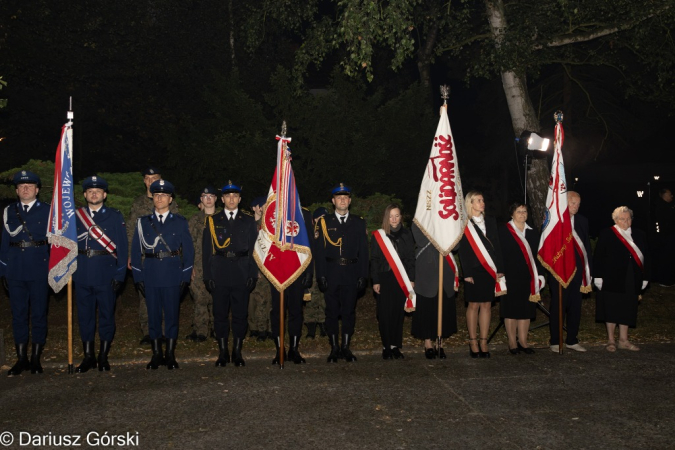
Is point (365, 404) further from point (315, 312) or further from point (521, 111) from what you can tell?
point (521, 111)

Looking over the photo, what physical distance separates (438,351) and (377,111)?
8210 mm

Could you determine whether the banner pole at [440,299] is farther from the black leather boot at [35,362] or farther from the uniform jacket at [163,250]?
the black leather boot at [35,362]

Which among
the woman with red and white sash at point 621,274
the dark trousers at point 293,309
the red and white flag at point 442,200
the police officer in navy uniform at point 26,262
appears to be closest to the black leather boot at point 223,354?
the dark trousers at point 293,309

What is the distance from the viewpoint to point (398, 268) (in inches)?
312

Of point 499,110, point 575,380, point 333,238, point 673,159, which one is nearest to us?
point 575,380

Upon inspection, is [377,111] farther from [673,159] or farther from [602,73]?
[602,73]

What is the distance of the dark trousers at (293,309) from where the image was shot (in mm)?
7941

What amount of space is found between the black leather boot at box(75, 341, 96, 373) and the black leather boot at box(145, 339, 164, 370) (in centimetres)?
56

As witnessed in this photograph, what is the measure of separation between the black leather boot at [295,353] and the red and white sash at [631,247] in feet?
13.0

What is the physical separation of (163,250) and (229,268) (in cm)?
74

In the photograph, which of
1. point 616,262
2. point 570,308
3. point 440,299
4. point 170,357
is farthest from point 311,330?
point 616,262

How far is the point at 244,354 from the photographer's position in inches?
321

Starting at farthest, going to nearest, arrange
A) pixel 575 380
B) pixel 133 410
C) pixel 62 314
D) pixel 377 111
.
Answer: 1. pixel 377 111
2. pixel 62 314
3. pixel 575 380
4. pixel 133 410

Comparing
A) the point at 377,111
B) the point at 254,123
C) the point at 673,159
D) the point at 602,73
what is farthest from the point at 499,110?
the point at 254,123
